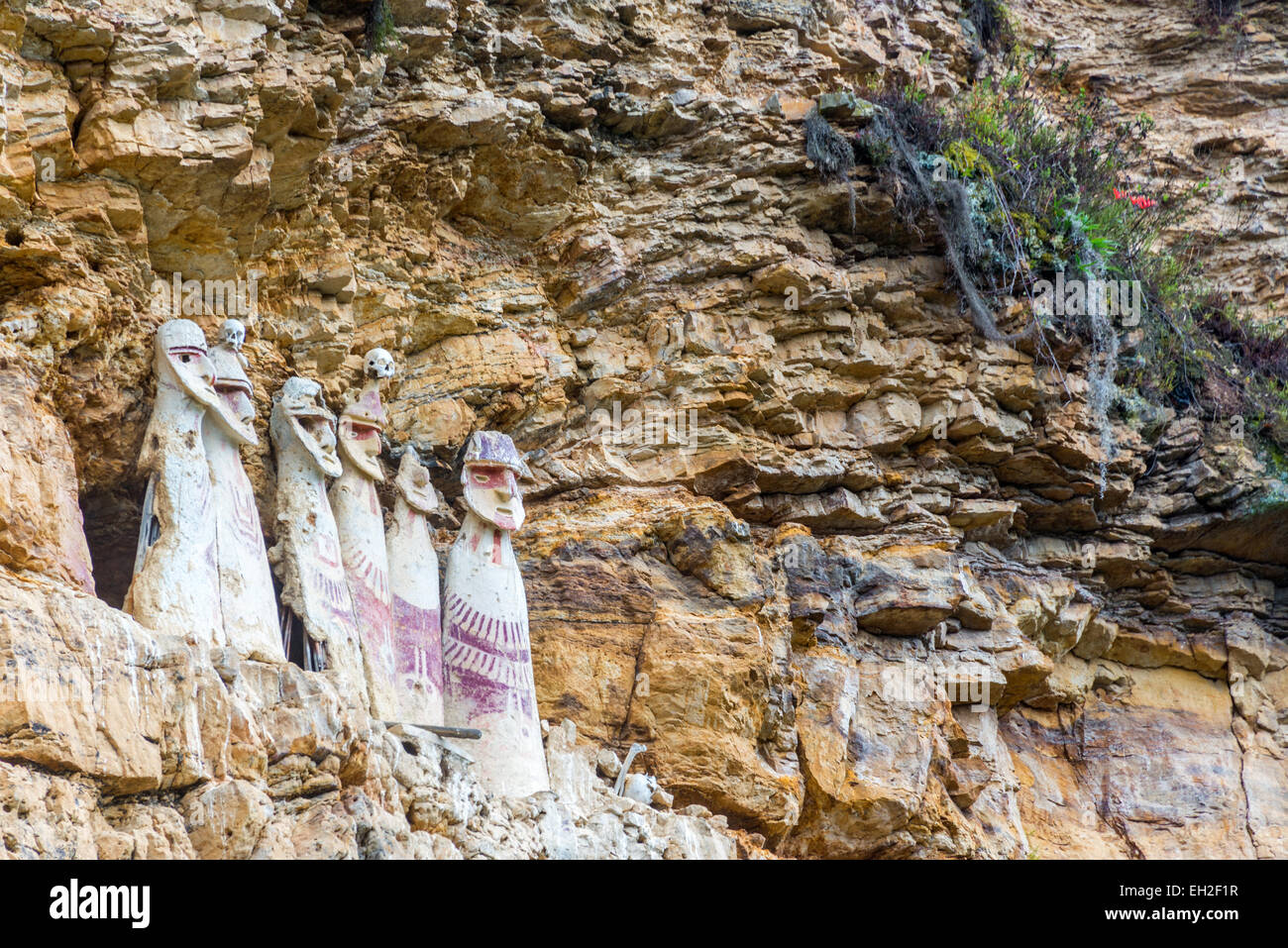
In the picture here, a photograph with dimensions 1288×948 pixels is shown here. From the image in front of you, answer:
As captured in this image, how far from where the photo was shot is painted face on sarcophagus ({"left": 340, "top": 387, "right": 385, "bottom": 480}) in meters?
7.13

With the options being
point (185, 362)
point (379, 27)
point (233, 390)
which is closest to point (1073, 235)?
point (379, 27)

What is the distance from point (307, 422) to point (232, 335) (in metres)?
0.58

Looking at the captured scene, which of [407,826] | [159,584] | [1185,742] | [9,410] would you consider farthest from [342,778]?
[1185,742]

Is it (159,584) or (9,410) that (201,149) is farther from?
(159,584)

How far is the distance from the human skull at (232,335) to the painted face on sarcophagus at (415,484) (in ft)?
3.73

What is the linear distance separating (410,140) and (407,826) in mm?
4061

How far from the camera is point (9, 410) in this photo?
5.57 metres

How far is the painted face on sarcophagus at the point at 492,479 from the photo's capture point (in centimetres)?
734

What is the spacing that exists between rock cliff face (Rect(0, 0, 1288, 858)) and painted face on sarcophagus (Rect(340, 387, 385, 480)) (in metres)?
0.32

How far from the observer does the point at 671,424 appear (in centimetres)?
846

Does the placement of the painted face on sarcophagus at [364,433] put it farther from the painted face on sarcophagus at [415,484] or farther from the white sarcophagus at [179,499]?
the white sarcophagus at [179,499]

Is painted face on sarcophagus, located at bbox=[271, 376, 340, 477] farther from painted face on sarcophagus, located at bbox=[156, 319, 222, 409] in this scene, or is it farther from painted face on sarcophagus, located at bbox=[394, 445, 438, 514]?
painted face on sarcophagus, located at bbox=[156, 319, 222, 409]
